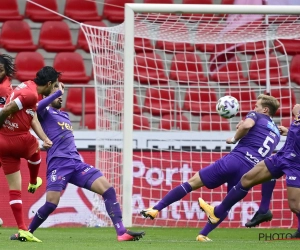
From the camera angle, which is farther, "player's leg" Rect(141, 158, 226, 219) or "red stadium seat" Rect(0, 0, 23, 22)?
"red stadium seat" Rect(0, 0, 23, 22)

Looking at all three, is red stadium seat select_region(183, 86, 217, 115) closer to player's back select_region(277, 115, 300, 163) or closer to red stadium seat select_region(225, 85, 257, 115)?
red stadium seat select_region(225, 85, 257, 115)

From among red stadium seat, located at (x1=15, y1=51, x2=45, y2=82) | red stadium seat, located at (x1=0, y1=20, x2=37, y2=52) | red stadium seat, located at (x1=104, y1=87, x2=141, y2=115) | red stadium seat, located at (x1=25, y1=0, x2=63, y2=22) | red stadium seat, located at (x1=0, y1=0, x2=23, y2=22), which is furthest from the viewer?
red stadium seat, located at (x1=25, y1=0, x2=63, y2=22)

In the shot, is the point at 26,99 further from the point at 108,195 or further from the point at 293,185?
the point at 293,185

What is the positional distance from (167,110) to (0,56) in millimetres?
4098

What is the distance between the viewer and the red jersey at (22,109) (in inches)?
321

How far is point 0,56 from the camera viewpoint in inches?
355

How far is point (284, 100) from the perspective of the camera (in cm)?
1319

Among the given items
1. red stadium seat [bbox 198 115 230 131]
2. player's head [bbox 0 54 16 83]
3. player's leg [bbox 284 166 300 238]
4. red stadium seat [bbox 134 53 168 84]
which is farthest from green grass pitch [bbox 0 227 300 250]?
red stadium seat [bbox 134 53 168 84]

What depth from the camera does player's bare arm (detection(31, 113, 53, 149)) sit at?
26.8 feet

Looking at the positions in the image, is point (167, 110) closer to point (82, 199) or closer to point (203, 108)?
point (203, 108)

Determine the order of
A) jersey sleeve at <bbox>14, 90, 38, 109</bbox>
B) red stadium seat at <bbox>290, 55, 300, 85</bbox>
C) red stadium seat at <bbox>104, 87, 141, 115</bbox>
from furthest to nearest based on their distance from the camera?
red stadium seat at <bbox>290, 55, 300, 85</bbox>, red stadium seat at <bbox>104, 87, 141, 115</bbox>, jersey sleeve at <bbox>14, 90, 38, 109</bbox>

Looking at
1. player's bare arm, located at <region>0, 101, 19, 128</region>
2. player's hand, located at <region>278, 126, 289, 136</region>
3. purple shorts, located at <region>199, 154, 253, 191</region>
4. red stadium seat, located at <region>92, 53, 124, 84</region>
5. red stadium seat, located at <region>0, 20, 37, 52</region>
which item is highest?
red stadium seat, located at <region>0, 20, 37, 52</region>

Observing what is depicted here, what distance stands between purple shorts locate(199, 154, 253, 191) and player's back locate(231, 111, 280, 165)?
0.28 feet

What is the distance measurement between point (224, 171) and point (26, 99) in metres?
2.29
